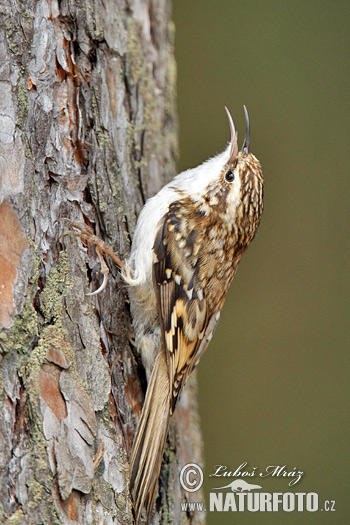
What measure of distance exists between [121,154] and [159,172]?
0.89ft

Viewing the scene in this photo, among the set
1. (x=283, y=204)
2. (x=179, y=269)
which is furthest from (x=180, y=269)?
(x=283, y=204)

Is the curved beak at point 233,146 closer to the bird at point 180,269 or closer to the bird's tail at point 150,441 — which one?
the bird at point 180,269

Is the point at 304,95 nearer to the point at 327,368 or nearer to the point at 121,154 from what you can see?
the point at 327,368

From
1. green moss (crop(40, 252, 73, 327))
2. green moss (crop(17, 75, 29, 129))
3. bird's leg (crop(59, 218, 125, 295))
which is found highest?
green moss (crop(17, 75, 29, 129))

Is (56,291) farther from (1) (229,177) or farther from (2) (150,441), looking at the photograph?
(1) (229,177)

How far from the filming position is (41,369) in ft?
4.25

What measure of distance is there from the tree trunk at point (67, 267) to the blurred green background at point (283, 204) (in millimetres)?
1328

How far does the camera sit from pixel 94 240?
1527mm

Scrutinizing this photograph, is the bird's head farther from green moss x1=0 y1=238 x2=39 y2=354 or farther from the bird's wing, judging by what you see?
green moss x1=0 y1=238 x2=39 y2=354

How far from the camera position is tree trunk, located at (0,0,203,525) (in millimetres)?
1251

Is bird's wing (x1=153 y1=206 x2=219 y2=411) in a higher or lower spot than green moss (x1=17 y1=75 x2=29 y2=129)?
lower

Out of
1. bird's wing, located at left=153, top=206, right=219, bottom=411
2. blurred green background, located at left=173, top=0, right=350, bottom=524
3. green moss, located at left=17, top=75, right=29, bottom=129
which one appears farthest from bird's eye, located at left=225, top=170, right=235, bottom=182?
blurred green background, located at left=173, top=0, right=350, bottom=524

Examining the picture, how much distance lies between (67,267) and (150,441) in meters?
0.49

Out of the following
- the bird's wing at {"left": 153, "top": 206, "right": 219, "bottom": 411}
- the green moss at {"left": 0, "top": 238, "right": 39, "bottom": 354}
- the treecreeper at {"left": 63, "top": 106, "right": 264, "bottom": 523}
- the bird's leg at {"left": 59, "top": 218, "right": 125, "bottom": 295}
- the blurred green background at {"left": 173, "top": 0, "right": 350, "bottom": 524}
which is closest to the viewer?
the green moss at {"left": 0, "top": 238, "right": 39, "bottom": 354}
